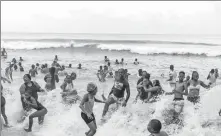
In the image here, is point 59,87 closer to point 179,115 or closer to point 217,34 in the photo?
point 179,115

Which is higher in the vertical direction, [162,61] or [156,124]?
[162,61]

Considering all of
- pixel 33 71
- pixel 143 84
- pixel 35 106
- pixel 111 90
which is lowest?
pixel 35 106

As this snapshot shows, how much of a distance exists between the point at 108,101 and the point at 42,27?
198 centimetres

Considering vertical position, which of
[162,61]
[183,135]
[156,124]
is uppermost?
[162,61]

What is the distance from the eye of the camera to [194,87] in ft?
14.4

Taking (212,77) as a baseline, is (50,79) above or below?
below

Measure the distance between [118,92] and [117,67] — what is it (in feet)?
2.02

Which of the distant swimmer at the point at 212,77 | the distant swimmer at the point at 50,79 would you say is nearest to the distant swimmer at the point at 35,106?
the distant swimmer at the point at 50,79

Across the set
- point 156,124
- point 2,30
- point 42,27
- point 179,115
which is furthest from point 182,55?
point 2,30

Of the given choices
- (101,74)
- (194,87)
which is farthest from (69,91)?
(194,87)

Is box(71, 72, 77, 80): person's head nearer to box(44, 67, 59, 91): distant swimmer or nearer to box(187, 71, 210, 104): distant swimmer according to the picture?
box(44, 67, 59, 91): distant swimmer

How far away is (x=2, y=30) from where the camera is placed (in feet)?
17.9

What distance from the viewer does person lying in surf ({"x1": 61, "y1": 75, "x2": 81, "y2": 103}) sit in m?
5.05

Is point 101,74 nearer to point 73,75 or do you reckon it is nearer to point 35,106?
point 73,75
